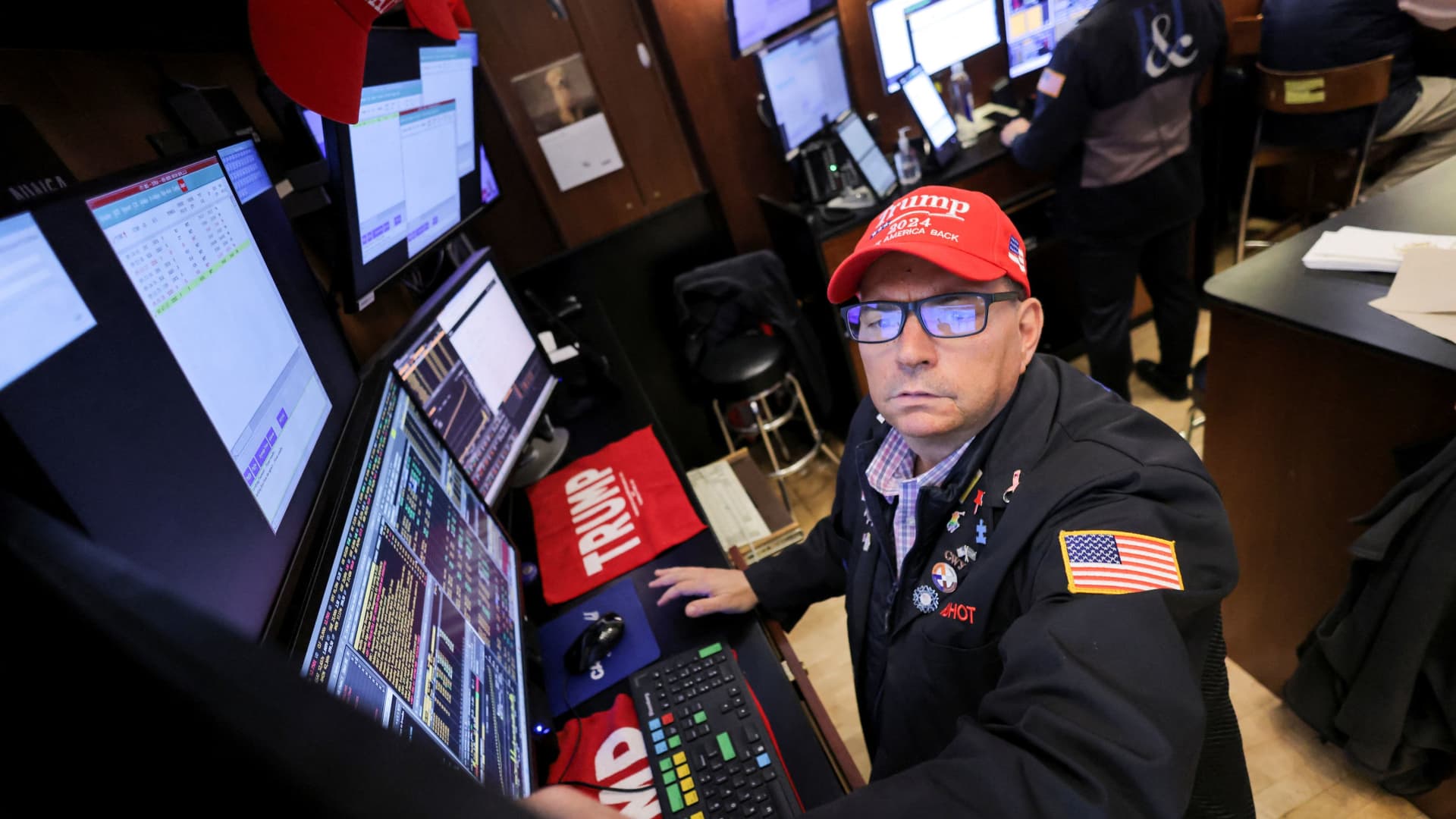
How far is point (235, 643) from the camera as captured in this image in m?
0.22

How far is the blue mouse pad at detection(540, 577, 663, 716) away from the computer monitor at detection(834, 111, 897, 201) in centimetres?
203

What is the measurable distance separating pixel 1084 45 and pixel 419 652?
2.49 m

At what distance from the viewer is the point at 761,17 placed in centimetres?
281

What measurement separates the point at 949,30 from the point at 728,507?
2442 mm

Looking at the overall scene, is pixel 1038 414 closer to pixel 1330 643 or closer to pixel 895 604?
pixel 895 604

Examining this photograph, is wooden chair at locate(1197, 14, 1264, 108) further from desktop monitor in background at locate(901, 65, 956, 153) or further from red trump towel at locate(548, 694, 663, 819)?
red trump towel at locate(548, 694, 663, 819)

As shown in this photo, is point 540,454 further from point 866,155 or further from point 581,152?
point 866,155

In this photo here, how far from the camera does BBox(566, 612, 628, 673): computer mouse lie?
4.07 ft


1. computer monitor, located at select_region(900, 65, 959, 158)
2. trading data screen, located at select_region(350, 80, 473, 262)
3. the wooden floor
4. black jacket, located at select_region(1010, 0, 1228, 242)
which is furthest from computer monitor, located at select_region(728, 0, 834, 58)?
the wooden floor

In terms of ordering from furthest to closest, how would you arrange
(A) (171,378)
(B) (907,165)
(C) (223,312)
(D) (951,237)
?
(B) (907,165) → (D) (951,237) → (C) (223,312) → (A) (171,378)

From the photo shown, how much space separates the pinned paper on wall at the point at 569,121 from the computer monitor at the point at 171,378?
83.0 inches

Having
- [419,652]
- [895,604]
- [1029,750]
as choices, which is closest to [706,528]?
[895,604]

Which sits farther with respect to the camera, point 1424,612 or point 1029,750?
point 1424,612

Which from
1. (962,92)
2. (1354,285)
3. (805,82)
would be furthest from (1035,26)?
(1354,285)
